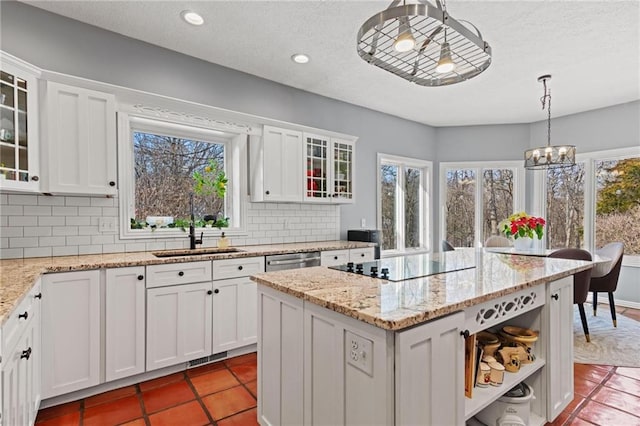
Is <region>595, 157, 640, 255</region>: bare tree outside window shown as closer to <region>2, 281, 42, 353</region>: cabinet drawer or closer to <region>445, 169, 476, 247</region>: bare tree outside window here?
<region>445, 169, 476, 247</region>: bare tree outside window

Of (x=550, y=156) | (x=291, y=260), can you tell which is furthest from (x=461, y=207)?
(x=291, y=260)

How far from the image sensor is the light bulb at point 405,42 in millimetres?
1441

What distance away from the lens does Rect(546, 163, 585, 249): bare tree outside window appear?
493 cm

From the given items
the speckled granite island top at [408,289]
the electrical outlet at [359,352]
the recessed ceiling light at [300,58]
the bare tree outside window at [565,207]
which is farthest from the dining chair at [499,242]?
the electrical outlet at [359,352]

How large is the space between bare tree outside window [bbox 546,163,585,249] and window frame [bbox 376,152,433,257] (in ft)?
5.88

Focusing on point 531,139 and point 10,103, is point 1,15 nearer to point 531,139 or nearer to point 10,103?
point 10,103

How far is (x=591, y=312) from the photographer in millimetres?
4172

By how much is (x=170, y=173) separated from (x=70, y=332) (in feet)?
5.37

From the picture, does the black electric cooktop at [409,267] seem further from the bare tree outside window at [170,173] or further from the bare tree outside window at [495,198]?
the bare tree outside window at [495,198]

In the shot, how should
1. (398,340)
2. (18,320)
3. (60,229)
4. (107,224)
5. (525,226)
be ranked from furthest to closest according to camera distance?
(525,226) < (107,224) < (60,229) < (18,320) < (398,340)

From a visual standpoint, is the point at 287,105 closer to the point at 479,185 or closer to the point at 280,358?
the point at 280,358

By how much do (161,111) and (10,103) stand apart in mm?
1021

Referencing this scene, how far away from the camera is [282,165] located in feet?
11.6

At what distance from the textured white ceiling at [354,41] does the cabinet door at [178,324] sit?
211 cm
